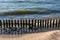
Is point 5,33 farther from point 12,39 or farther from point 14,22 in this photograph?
point 12,39

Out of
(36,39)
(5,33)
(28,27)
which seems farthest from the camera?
(28,27)

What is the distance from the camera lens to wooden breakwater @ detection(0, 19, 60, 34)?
1195 centimetres

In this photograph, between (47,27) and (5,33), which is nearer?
(5,33)

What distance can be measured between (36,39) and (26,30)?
8.76 feet

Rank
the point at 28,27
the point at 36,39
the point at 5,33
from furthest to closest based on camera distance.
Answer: the point at 28,27 → the point at 5,33 → the point at 36,39

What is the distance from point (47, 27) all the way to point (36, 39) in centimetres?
316

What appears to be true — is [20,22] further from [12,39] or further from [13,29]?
[12,39]

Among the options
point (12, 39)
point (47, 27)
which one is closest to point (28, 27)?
point (47, 27)

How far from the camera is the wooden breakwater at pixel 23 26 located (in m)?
12.0

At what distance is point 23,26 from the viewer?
40.2 feet

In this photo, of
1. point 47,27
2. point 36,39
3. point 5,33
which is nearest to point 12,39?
point 36,39

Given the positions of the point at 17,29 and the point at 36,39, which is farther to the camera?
the point at 17,29

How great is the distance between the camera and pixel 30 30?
12.1 meters

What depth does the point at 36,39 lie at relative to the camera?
31.1ft
